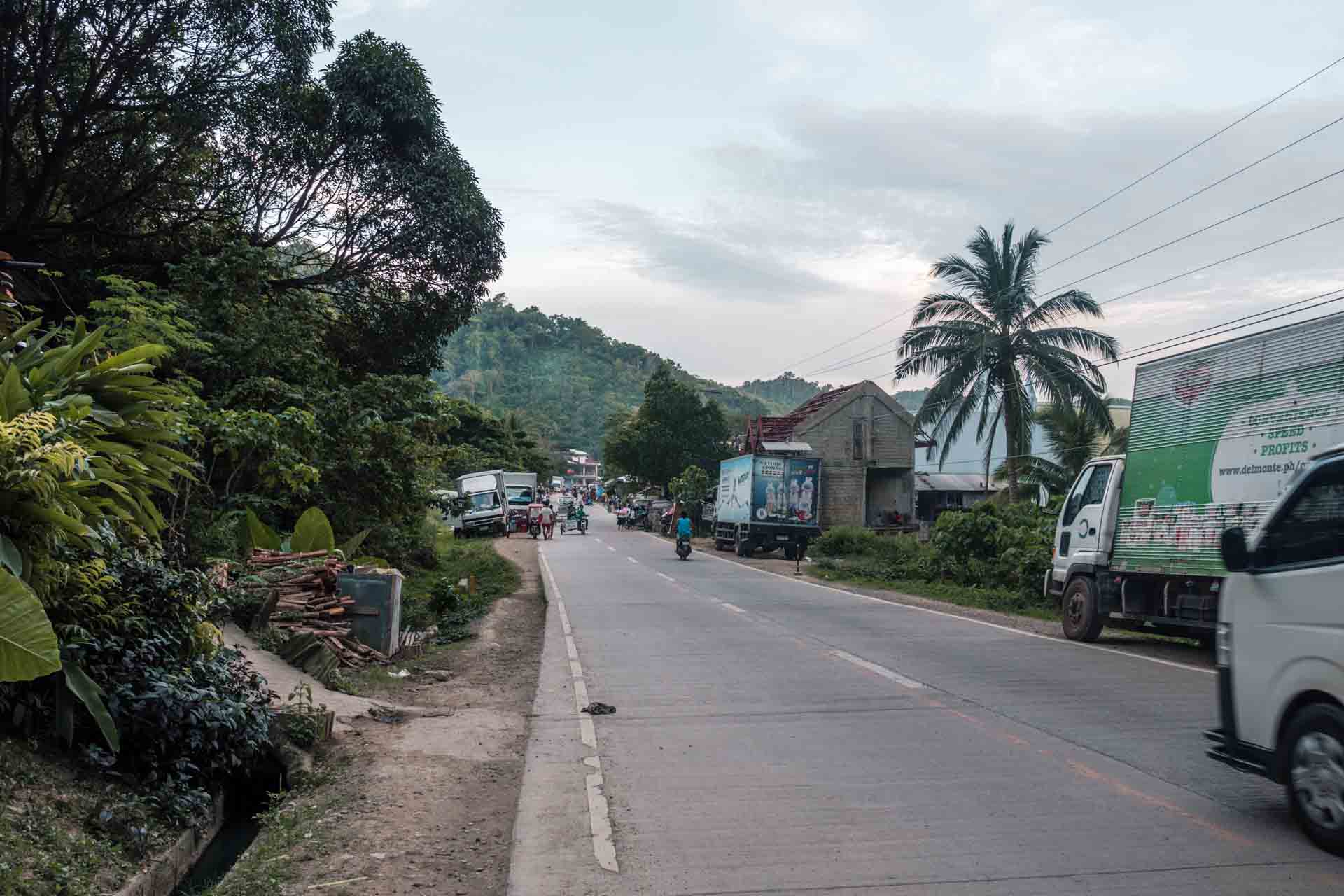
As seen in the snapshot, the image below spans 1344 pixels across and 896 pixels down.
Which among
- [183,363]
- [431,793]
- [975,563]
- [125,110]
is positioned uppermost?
[125,110]

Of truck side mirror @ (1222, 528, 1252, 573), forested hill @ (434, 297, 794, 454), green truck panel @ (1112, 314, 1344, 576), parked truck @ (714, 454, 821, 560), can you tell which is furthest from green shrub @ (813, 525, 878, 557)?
forested hill @ (434, 297, 794, 454)

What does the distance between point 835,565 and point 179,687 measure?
2524cm

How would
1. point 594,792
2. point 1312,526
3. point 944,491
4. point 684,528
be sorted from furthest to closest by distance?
1. point 944,491
2. point 684,528
3. point 594,792
4. point 1312,526

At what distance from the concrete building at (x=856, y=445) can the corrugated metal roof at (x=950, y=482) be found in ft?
16.4

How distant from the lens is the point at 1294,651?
18.0 feet

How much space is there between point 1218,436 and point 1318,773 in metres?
7.44

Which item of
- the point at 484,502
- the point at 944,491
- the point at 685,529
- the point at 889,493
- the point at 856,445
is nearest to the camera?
the point at 685,529

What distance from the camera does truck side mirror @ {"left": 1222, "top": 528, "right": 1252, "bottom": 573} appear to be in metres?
5.82

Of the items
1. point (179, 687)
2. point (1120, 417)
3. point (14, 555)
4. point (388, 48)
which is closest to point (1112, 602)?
point (179, 687)

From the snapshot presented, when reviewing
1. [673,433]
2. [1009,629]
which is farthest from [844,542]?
[673,433]

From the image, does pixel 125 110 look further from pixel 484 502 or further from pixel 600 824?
pixel 484 502

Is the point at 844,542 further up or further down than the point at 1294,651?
further up

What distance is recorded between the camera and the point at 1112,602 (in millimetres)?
13859

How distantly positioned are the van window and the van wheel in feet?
2.58
